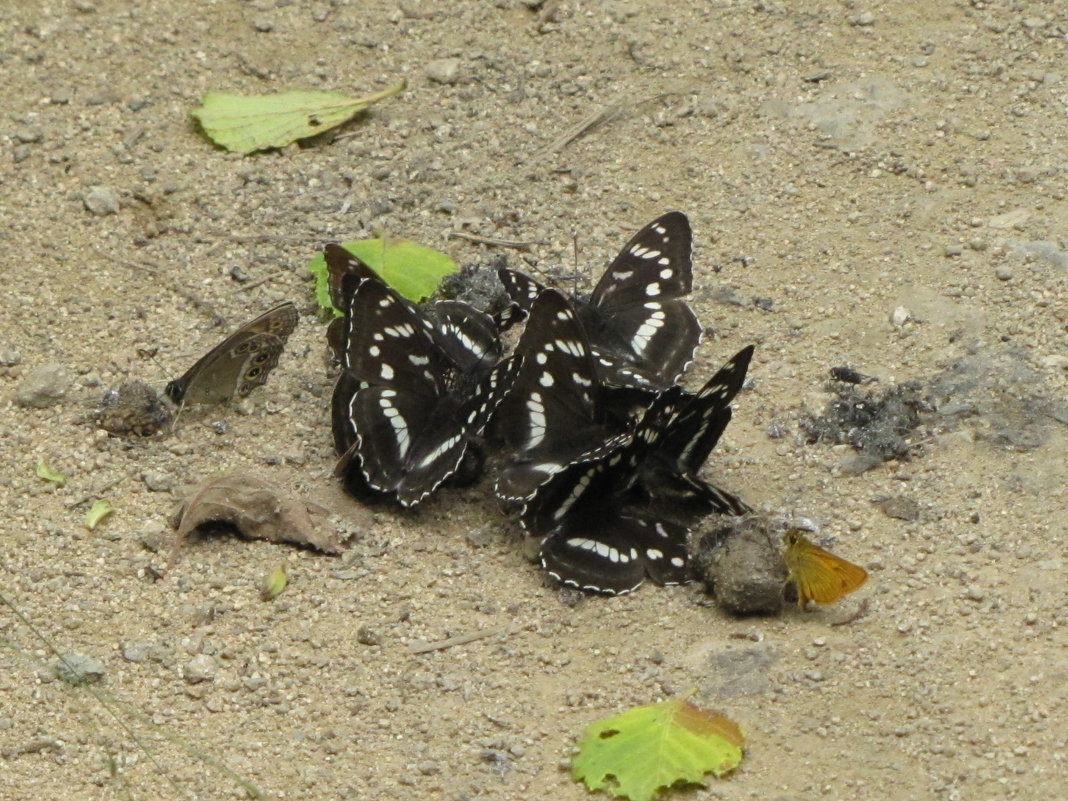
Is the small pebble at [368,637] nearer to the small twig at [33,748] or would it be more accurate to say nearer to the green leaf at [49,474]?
the small twig at [33,748]

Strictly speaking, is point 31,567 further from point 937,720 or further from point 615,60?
point 615,60

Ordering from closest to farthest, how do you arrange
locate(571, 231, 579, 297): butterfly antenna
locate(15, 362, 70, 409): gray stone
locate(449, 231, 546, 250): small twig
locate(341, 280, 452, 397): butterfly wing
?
1. locate(341, 280, 452, 397): butterfly wing
2. locate(15, 362, 70, 409): gray stone
3. locate(571, 231, 579, 297): butterfly antenna
4. locate(449, 231, 546, 250): small twig

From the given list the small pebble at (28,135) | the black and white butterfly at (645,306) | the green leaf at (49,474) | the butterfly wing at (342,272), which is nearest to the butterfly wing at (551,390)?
the black and white butterfly at (645,306)

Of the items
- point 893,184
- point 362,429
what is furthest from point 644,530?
point 893,184

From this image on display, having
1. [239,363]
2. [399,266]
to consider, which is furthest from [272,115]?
[239,363]

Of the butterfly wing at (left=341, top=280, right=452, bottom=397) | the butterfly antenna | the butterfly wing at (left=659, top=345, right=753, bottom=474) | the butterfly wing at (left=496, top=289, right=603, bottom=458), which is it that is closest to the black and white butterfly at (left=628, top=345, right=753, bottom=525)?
the butterfly wing at (left=659, top=345, right=753, bottom=474)

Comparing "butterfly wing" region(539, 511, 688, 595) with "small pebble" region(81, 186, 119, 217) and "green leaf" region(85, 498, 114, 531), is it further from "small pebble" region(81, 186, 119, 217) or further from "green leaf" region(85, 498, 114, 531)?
"small pebble" region(81, 186, 119, 217)

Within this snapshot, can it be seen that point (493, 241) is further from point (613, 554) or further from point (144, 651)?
point (144, 651)
